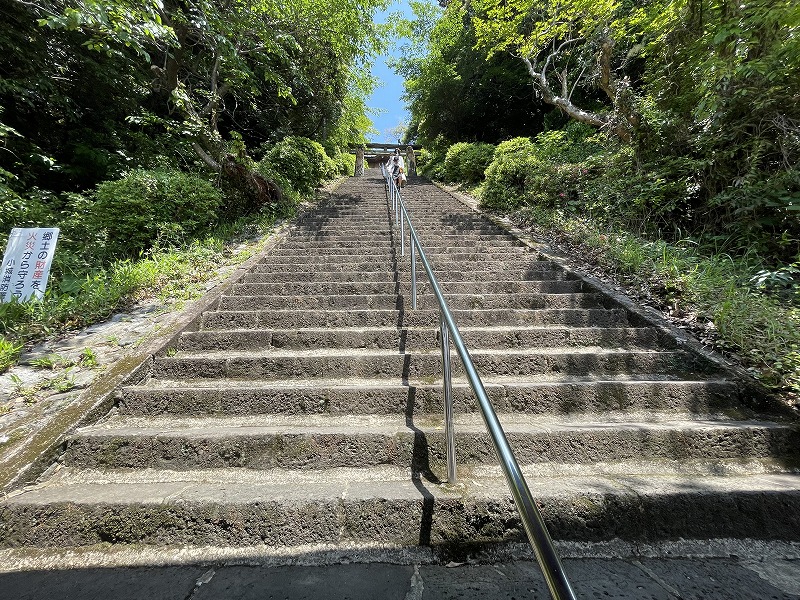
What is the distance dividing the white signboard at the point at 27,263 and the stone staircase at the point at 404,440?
1518mm

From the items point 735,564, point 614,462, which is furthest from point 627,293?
point 735,564

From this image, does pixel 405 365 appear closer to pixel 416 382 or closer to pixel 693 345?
pixel 416 382

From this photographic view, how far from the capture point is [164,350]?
255 centimetres

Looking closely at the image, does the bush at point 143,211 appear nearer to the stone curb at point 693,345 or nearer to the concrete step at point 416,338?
the concrete step at point 416,338

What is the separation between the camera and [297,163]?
789cm

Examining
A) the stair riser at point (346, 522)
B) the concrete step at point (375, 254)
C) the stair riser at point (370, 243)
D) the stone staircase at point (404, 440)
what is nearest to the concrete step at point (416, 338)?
the stone staircase at point (404, 440)

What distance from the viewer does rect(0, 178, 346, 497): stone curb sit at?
1.64m

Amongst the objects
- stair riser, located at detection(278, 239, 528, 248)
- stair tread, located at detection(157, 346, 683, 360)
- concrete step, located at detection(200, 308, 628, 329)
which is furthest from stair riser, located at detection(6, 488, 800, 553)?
stair riser, located at detection(278, 239, 528, 248)

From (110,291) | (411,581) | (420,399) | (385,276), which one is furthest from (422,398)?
(110,291)

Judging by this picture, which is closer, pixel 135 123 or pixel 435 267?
pixel 435 267

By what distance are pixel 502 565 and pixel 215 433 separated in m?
1.60

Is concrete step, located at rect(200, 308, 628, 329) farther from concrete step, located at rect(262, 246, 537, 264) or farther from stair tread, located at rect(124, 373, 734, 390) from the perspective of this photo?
concrete step, located at rect(262, 246, 537, 264)

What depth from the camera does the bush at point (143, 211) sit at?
4.30m

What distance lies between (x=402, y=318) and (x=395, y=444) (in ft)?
4.72
